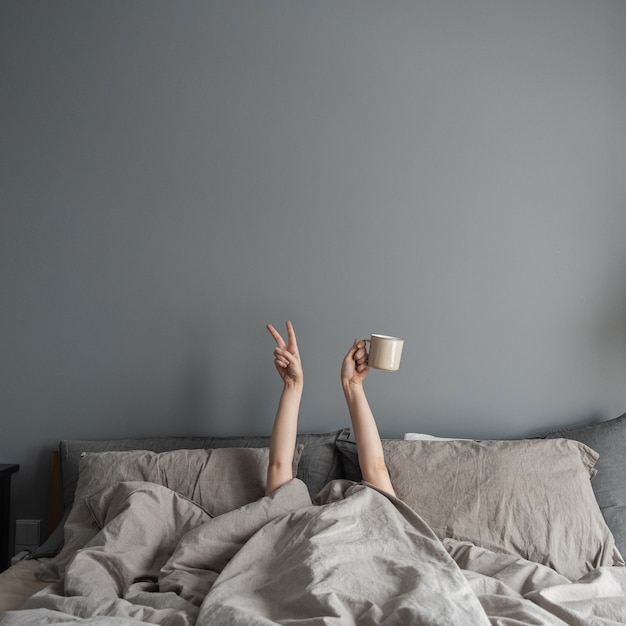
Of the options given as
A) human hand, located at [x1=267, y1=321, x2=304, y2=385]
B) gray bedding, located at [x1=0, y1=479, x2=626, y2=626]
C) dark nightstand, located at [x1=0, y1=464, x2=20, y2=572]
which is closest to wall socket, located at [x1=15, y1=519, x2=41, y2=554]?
dark nightstand, located at [x1=0, y1=464, x2=20, y2=572]

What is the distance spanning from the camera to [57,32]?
2.78 metres

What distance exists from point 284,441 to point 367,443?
10.9 inches

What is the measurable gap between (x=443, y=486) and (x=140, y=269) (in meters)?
1.43

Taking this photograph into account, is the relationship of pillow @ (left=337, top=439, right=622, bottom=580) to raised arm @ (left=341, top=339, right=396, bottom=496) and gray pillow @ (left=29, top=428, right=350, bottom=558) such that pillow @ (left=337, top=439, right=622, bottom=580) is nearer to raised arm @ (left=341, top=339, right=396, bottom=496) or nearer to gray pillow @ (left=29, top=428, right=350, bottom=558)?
raised arm @ (left=341, top=339, right=396, bottom=496)

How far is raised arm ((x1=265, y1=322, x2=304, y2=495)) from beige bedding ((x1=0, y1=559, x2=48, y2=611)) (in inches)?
29.0

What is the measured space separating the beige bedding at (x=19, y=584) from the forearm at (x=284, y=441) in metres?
0.74

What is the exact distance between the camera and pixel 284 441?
228cm

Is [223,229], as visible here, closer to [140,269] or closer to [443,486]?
[140,269]

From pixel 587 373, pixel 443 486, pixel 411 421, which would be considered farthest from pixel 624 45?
pixel 443 486

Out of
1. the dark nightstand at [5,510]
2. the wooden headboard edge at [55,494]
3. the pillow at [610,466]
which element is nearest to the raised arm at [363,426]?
the pillow at [610,466]

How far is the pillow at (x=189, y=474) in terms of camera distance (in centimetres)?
224

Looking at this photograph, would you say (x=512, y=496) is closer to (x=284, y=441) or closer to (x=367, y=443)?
(x=367, y=443)

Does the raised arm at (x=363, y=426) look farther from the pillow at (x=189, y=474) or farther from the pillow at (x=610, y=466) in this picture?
the pillow at (x=610, y=466)

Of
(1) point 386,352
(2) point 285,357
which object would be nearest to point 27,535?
(2) point 285,357
